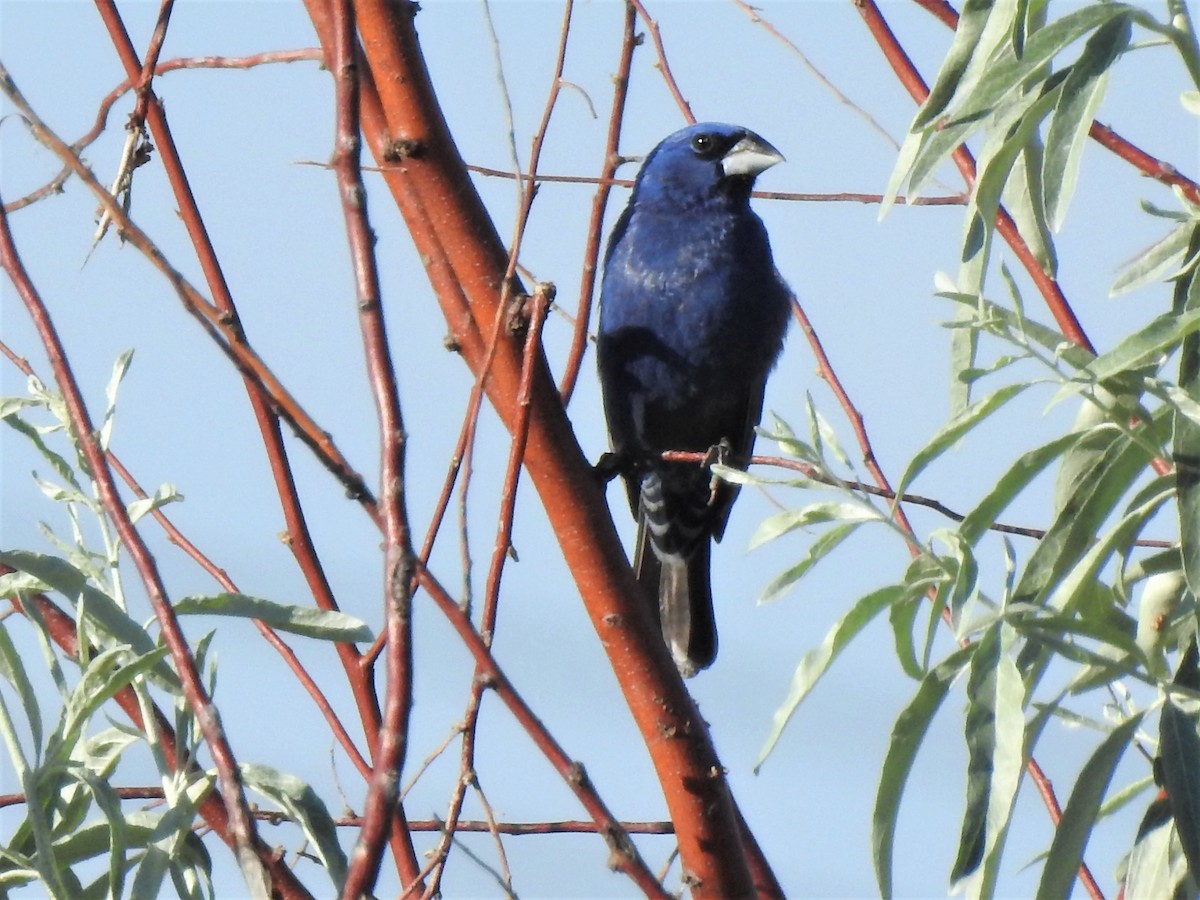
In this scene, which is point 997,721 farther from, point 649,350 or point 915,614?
point 649,350

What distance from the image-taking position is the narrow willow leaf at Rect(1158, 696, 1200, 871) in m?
1.76

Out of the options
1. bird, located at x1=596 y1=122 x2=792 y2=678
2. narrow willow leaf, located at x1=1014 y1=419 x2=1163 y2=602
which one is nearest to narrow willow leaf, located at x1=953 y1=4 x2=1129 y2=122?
narrow willow leaf, located at x1=1014 y1=419 x2=1163 y2=602

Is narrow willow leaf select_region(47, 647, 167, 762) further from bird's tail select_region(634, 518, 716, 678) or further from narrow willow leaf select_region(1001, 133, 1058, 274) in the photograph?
bird's tail select_region(634, 518, 716, 678)

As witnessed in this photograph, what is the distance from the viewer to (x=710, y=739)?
189cm

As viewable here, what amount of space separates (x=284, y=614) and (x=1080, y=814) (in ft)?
3.17

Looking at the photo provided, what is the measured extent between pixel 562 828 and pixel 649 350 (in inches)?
97.9

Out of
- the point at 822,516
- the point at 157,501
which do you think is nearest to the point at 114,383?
the point at 157,501

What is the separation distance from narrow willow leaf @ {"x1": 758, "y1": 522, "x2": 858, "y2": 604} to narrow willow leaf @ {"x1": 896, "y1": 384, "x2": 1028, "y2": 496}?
0.09 m

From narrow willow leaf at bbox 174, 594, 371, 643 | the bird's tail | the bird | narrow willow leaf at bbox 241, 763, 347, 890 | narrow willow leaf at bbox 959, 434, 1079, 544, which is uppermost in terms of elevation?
the bird

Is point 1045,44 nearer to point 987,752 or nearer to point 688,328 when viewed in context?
point 987,752

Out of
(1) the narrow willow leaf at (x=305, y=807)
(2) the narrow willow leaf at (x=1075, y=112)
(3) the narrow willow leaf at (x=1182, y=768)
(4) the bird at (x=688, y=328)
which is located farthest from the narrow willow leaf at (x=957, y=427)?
(4) the bird at (x=688, y=328)

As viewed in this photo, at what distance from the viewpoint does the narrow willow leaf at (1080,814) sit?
6.03 ft

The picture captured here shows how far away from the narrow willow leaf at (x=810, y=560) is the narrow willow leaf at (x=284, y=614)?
1.59 feet

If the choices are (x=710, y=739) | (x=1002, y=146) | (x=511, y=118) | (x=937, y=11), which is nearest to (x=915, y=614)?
(x=710, y=739)
